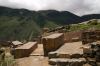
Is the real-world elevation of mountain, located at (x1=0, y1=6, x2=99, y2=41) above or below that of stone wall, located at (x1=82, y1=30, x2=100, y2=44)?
above

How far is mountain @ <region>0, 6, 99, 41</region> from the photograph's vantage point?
362ft

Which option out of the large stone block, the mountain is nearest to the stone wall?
the large stone block

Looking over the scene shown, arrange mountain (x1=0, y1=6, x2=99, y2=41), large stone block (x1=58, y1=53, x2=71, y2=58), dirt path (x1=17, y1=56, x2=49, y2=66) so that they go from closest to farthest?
large stone block (x1=58, y1=53, x2=71, y2=58) → dirt path (x1=17, y1=56, x2=49, y2=66) → mountain (x1=0, y1=6, x2=99, y2=41)

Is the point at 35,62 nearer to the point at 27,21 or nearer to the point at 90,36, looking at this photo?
the point at 90,36

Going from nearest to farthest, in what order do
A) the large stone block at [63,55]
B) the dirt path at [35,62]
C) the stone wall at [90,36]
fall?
the large stone block at [63,55], the dirt path at [35,62], the stone wall at [90,36]

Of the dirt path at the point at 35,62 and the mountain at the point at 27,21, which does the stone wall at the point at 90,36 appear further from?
the mountain at the point at 27,21

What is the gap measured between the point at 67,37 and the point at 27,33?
9660 centimetres

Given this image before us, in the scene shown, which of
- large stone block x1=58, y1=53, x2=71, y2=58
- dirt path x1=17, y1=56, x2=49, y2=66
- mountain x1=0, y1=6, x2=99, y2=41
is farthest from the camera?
mountain x1=0, y1=6, x2=99, y2=41

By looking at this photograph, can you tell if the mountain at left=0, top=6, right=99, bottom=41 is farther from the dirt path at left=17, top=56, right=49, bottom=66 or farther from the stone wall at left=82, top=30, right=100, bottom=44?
the dirt path at left=17, top=56, right=49, bottom=66

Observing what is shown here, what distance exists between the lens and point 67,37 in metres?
12.1

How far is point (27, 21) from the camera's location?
12962 cm

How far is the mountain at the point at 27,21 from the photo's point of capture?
110250 millimetres

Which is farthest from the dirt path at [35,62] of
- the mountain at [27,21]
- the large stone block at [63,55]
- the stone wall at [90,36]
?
the mountain at [27,21]

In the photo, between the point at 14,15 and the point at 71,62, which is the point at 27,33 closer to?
the point at 14,15
